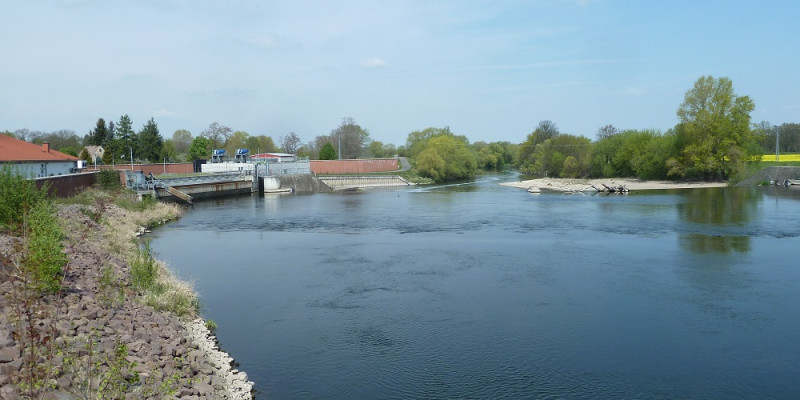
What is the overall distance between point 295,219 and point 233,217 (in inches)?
172

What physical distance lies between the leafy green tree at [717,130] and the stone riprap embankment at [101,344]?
208 ft

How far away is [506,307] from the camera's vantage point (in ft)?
50.6

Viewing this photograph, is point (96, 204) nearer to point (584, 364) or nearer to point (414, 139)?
point (584, 364)

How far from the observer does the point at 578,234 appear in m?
28.5

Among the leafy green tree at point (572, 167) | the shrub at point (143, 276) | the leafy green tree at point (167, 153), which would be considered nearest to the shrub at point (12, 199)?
the shrub at point (143, 276)

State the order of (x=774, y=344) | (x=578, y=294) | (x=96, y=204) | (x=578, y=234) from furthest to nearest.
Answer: (x=96, y=204) → (x=578, y=234) → (x=578, y=294) → (x=774, y=344)

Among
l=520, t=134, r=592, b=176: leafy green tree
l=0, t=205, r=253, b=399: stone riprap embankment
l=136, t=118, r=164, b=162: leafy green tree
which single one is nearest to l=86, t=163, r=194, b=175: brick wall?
l=136, t=118, r=164, b=162: leafy green tree

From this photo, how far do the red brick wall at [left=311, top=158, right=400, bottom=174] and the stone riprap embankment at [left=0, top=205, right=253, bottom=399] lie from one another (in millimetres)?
67210

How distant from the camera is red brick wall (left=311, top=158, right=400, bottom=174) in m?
82.3

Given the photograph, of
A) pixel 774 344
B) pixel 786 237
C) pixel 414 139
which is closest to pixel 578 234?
pixel 786 237

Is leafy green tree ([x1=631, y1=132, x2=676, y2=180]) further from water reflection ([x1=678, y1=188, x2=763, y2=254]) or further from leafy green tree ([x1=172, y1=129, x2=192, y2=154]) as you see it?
leafy green tree ([x1=172, y1=129, x2=192, y2=154])

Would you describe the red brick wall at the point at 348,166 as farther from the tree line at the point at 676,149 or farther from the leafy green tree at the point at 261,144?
the leafy green tree at the point at 261,144

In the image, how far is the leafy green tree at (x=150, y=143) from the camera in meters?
79.1

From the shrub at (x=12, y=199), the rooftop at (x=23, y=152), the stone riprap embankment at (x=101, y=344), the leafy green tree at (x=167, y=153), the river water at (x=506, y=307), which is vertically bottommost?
the river water at (x=506, y=307)
